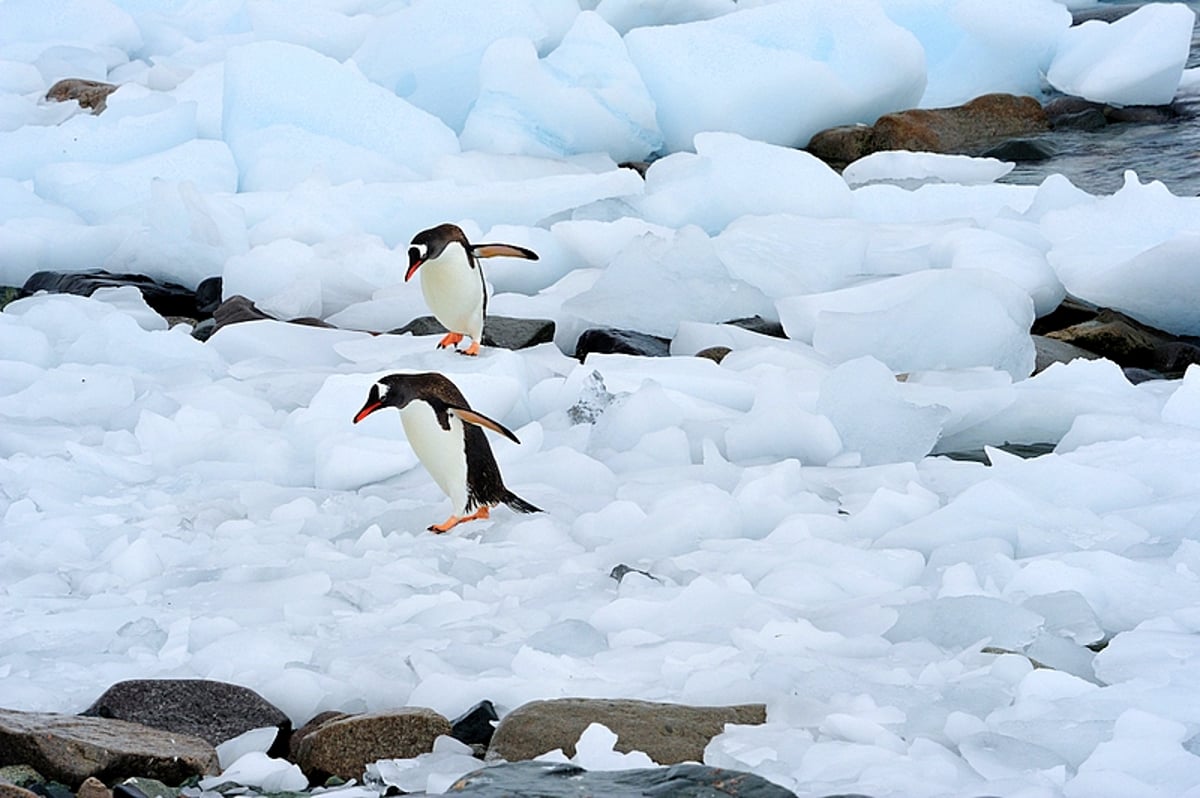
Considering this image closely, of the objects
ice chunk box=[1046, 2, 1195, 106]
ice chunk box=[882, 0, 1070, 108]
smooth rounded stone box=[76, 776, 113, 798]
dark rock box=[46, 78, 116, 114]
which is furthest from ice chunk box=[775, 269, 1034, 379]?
dark rock box=[46, 78, 116, 114]

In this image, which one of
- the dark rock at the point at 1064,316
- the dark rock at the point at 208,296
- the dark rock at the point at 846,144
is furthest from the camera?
the dark rock at the point at 846,144

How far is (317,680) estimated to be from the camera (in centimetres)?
279

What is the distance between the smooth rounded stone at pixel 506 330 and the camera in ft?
18.5

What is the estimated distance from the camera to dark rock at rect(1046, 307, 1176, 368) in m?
5.49

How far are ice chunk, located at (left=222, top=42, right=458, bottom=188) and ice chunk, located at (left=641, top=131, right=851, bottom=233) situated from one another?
1.56 metres

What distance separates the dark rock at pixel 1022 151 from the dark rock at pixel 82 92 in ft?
19.9

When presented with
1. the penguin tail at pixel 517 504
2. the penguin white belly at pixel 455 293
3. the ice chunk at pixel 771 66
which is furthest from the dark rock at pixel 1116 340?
the ice chunk at pixel 771 66

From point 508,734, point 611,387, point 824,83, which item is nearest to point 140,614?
point 508,734

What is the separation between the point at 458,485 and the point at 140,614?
3.09 feet

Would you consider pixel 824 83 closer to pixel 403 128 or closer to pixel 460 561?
pixel 403 128

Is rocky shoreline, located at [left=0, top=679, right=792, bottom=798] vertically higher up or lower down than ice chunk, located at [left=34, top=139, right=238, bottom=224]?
lower down

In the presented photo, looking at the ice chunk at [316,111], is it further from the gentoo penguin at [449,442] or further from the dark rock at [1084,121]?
the dark rock at [1084,121]

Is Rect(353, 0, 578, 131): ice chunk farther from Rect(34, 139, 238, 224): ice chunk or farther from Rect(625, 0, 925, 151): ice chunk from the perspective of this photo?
Rect(34, 139, 238, 224): ice chunk

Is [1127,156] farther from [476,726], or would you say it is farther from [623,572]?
Answer: [476,726]
